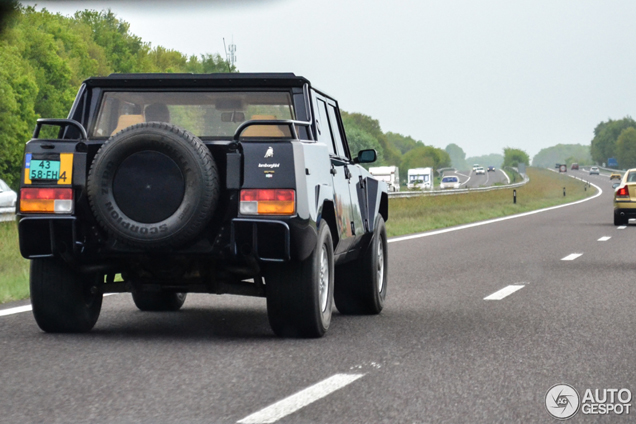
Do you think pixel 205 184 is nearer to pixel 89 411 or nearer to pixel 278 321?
pixel 278 321

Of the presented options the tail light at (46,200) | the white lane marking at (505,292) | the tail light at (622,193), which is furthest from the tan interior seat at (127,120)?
the tail light at (622,193)

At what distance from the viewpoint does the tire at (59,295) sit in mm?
7801

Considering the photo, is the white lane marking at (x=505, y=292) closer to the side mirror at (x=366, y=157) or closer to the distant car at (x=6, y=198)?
the side mirror at (x=366, y=157)

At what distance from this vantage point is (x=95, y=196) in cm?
715

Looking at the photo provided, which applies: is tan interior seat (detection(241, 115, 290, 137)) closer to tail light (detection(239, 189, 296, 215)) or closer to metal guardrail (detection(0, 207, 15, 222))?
tail light (detection(239, 189, 296, 215))

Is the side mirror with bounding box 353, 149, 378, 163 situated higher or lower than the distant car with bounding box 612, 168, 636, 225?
higher

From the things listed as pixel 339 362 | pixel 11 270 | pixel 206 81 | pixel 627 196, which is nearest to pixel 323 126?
pixel 206 81

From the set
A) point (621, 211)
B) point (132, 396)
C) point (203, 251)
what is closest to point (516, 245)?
point (621, 211)

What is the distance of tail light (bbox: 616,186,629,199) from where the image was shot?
28328 millimetres

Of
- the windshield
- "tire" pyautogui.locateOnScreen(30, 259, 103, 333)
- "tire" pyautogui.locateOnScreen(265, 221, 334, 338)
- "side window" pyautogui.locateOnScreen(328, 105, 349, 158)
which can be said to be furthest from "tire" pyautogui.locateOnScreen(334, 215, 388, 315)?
"tire" pyautogui.locateOnScreen(30, 259, 103, 333)

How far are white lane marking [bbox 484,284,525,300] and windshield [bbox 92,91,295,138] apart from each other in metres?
3.76

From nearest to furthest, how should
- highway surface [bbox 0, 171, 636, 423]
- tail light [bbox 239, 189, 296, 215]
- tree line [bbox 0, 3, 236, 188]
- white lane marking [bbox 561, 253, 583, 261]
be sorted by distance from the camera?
highway surface [bbox 0, 171, 636, 423], tail light [bbox 239, 189, 296, 215], white lane marking [bbox 561, 253, 583, 261], tree line [bbox 0, 3, 236, 188]

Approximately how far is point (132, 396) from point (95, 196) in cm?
188

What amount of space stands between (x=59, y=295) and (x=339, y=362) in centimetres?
224
